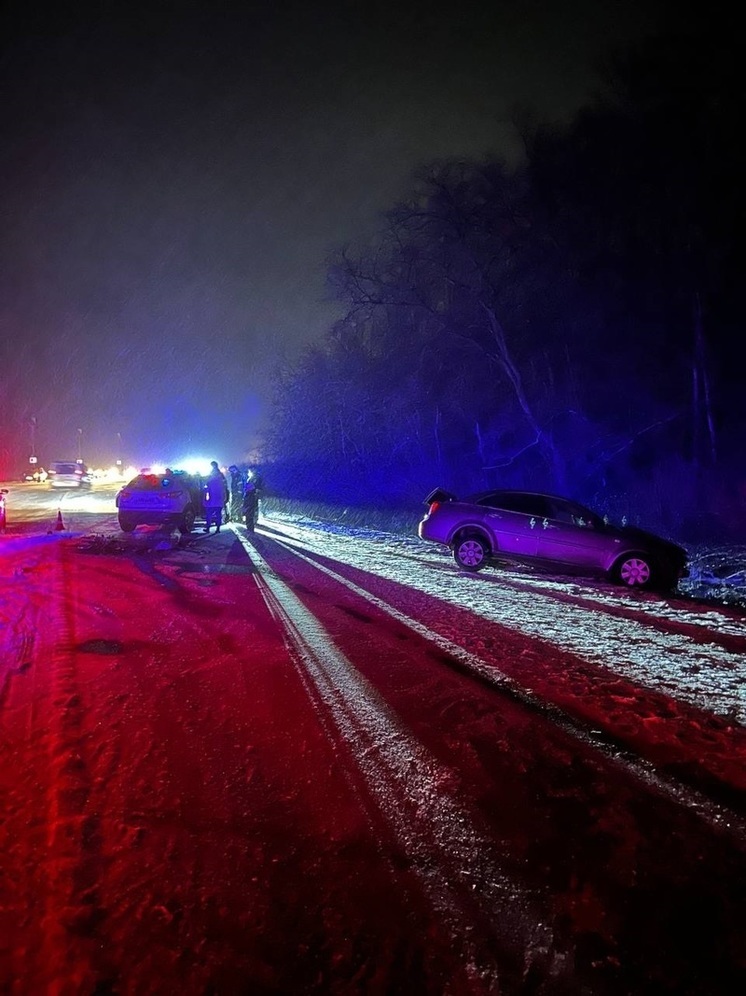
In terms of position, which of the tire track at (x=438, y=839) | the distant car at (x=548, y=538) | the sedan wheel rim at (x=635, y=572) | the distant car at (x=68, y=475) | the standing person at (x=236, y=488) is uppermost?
the distant car at (x=68, y=475)

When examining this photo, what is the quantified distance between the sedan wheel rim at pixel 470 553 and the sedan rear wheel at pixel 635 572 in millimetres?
2469

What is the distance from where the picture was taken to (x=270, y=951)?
78.7 inches

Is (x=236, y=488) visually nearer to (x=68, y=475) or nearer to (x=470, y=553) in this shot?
(x=470, y=553)

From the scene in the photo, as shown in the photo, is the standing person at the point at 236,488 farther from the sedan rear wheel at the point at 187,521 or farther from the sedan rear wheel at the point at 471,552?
the sedan rear wheel at the point at 471,552

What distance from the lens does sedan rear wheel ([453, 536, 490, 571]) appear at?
32.7 ft

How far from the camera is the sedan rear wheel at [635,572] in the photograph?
28.6 ft

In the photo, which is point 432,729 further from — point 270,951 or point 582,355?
point 582,355

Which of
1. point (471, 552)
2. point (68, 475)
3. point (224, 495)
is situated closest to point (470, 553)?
point (471, 552)

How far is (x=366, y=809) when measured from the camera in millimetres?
2822

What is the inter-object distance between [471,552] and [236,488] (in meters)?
10.9

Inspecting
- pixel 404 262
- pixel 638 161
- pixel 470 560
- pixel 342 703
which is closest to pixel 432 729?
pixel 342 703

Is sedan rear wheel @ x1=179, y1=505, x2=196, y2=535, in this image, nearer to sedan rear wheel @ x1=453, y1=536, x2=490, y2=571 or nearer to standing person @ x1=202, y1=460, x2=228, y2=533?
standing person @ x1=202, y1=460, x2=228, y2=533

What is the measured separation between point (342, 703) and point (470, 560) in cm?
640

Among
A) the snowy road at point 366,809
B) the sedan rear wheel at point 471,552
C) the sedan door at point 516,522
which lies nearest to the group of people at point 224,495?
the sedan rear wheel at point 471,552
